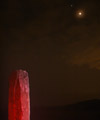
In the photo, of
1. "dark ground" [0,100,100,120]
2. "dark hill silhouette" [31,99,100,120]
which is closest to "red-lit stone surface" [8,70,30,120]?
"dark ground" [0,100,100,120]

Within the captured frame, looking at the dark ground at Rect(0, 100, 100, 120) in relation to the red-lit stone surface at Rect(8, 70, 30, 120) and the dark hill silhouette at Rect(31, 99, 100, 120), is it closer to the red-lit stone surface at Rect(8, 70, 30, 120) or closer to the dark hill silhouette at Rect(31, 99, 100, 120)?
the dark hill silhouette at Rect(31, 99, 100, 120)

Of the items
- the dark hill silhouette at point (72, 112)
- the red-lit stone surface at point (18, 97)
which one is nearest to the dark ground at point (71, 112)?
the dark hill silhouette at point (72, 112)

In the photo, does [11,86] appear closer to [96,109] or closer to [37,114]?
[37,114]

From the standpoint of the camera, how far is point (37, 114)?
2136 centimetres

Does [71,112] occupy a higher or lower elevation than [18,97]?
higher

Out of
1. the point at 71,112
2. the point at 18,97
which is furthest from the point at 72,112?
the point at 18,97

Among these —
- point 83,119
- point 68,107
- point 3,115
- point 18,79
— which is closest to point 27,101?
point 18,79

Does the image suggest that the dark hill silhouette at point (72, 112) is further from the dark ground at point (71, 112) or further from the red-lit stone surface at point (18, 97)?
the red-lit stone surface at point (18, 97)

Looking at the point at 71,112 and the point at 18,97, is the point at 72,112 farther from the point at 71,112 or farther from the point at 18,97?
the point at 18,97

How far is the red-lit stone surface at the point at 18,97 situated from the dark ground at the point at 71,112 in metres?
13.4

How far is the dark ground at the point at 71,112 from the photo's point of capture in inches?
877

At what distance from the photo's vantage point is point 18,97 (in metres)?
6.96

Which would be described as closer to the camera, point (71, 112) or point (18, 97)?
point (18, 97)

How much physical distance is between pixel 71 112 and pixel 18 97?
20.2 metres
